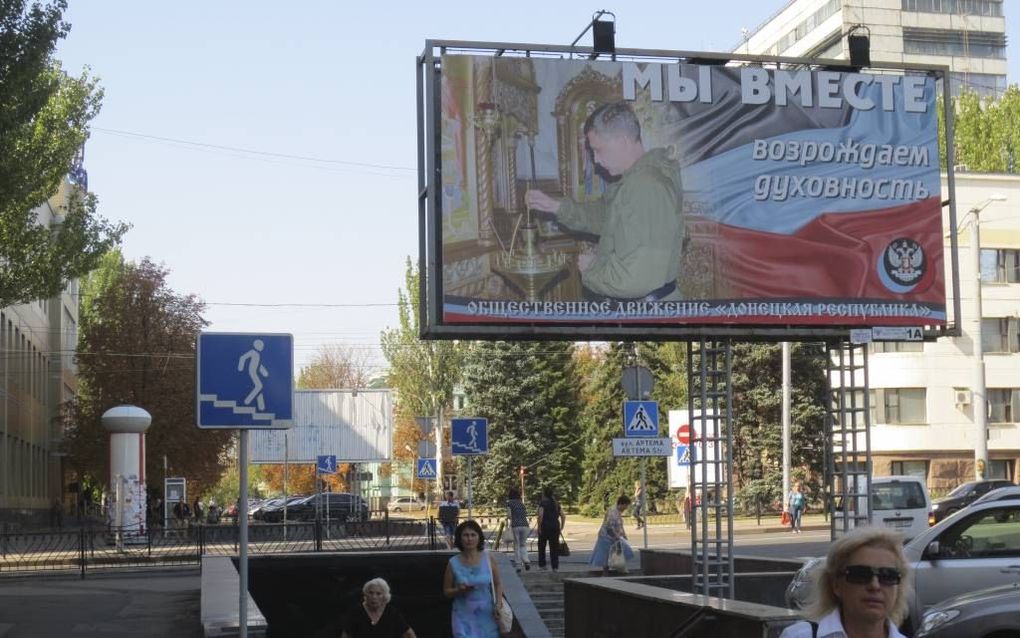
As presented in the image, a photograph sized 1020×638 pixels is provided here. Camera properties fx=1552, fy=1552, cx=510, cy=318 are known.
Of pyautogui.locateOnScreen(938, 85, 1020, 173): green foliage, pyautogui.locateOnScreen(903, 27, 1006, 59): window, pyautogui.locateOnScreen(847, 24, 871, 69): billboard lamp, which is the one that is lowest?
pyautogui.locateOnScreen(847, 24, 871, 69): billboard lamp

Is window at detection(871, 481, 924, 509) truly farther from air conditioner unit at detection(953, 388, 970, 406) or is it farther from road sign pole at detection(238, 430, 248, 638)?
air conditioner unit at detection(953, 388, 970, 406)

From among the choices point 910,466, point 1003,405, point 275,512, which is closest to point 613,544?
point 910,466

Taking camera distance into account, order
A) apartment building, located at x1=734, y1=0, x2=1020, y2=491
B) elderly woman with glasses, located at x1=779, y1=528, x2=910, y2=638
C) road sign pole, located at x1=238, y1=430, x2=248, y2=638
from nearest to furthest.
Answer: elderly woman with glasses, located at x1=779, y1=528, x2=910, y2=638 < road sign pole, located at x1=238, y1=430, x2=248, y2=638 < apartment building, located at x1=734, y1=0, x2=1020, y2=491

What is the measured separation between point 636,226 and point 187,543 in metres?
22.3

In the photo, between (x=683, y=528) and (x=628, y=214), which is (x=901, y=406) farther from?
(x=628, y=214)

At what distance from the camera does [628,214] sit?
19672mm

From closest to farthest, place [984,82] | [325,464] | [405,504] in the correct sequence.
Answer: [325,464], [984,82], [405,504]

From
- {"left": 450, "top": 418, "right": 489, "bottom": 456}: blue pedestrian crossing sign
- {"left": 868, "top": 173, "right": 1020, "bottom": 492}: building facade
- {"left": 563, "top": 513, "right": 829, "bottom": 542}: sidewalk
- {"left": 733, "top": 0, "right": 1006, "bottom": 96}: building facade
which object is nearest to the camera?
{"left": 450, "top": 418, "right": 489, "bottom": 456}: blue pedestrian crossing sign

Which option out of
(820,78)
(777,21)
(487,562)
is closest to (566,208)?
(820,78)

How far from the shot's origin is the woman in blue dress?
11.9 metres

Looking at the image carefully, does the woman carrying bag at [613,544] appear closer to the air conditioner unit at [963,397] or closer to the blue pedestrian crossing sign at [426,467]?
the blue pedestrian crossing sign at [426,467]

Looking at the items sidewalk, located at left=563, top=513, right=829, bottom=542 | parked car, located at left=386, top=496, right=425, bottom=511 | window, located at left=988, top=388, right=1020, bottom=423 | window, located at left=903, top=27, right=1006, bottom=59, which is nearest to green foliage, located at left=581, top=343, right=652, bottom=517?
sidewalk, located at left=563, top=513, right=829, bottom=542

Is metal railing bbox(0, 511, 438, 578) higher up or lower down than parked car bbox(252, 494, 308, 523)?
higher up

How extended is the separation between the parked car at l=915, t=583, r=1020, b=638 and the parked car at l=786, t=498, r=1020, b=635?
4.16 m
